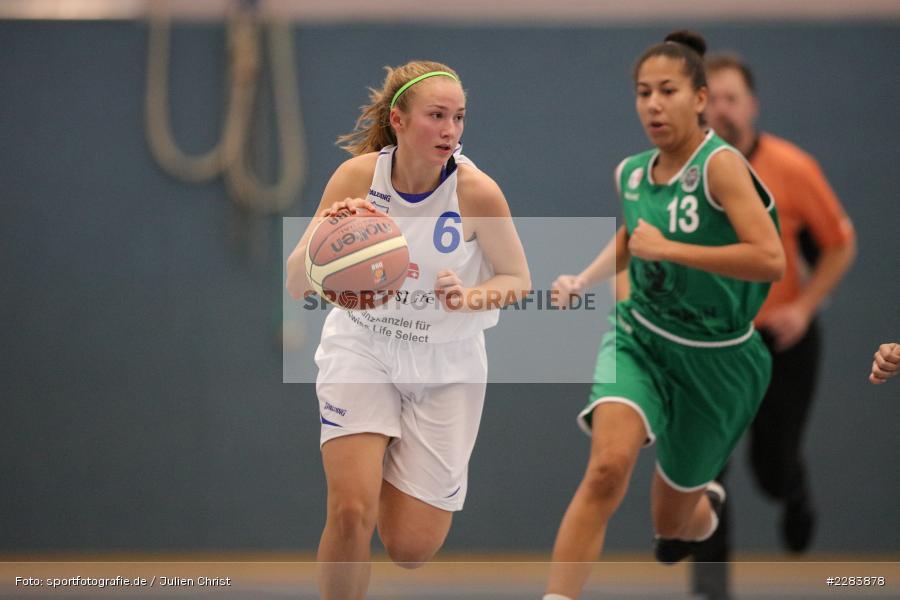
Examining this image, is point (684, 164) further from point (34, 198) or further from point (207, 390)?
point (34, 198)

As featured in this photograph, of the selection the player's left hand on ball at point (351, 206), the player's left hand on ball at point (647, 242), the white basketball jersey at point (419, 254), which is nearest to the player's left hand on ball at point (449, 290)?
the white basketball jersey at point (419, 254)

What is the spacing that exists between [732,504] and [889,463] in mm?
604

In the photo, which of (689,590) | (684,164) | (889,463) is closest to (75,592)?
(689,590)

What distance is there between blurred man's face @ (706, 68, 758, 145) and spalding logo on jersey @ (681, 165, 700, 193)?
0.71 m

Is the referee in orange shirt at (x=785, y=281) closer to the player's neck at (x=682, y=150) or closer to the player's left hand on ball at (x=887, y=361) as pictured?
the player's neck at (x=682, y=150)

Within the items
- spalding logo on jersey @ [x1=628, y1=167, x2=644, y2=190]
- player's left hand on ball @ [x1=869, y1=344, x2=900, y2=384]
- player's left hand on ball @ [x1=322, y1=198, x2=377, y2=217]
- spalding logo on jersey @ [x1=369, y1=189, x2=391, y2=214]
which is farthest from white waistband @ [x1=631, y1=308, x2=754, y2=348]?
player's left hand on ball @ [x1=322, y1=198, x2=377, y2=217]

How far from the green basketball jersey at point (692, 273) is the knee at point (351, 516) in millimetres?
1014

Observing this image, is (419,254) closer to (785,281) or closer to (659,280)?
(659,280)

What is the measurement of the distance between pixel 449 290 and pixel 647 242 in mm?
625

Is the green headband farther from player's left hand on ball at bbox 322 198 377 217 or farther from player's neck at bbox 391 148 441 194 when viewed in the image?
player's left hand on ball at bbox 322 198 377 217

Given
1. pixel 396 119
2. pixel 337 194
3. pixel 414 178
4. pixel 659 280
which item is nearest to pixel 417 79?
pixel 396 119

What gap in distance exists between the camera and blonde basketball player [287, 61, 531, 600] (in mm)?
2502

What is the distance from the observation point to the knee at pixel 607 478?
2.66m

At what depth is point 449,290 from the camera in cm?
237
